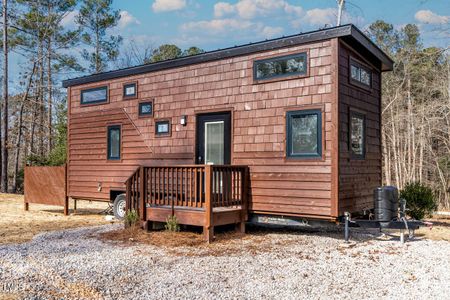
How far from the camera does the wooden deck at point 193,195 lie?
259 inches

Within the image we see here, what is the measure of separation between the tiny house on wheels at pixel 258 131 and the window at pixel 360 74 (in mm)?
33

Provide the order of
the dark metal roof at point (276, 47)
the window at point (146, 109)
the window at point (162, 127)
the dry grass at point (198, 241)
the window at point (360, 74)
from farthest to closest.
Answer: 1. the window at point (146, 109)
2. the window at point (162, 127)
3. the window at point (360, 74)
4. the dark metal roof at point (276, 47)
5. the dry grass at point (198, 241)

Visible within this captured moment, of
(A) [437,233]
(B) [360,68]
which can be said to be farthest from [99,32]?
(A) [437,233]

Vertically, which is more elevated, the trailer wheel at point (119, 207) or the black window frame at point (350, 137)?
the black window frame at point (350, 137)

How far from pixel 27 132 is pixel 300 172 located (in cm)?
2023

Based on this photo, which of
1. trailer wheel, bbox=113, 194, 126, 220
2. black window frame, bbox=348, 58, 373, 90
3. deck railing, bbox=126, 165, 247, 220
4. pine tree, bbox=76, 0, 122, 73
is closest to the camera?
deck railing, bbox=126, 165, 247, 220

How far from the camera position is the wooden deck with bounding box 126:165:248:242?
6590 millimetres

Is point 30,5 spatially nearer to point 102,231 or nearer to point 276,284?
point 102,231

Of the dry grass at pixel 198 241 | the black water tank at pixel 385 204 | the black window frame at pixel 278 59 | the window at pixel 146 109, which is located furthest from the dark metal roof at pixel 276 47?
the dry grass at pixel 198 241

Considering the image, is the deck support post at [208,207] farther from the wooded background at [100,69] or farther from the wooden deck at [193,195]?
the wooded background at [100,69]

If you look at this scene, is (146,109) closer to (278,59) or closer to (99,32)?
(278,59)

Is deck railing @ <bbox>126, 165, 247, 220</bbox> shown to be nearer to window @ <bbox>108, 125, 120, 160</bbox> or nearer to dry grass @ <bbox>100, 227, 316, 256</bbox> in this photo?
dry grass @ <bbox>100, 227, 316, 256</bbox>

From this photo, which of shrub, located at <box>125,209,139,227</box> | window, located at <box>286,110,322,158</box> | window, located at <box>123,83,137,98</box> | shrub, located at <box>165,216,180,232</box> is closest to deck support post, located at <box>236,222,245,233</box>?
shrub, located at <box>165,216,180,232</box>

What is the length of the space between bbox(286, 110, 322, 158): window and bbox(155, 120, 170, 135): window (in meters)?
2.76
